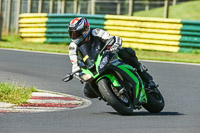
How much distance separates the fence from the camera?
24973 mm

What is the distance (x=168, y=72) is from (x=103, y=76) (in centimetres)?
644

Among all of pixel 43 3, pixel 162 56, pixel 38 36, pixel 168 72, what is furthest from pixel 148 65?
pixel 43 3

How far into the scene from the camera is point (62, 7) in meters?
24.4

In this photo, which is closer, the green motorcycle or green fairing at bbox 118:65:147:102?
the green motorcycle

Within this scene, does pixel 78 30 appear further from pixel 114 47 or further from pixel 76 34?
pixel 114 47

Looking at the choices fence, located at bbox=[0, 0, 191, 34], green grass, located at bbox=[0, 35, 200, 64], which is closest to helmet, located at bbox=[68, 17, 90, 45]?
green grass, located at bbox=[0, 35, 200, 64]

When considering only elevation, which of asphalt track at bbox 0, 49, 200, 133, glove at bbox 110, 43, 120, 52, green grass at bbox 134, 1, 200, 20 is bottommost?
asphalt track at bbox 0, 49, 200, 133

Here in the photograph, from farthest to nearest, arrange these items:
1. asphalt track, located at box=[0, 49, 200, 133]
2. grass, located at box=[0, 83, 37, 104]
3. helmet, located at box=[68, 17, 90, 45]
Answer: grass, located at box=[0, 83, 37, 104] < helmet, located at box=[68, 17, 90, 45] < asphalt track, located at box=[0, 49, 200, 133]

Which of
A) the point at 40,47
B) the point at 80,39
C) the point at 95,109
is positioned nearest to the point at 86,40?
the point at 80,39

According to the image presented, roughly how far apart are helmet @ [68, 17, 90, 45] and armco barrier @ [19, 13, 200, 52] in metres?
10.4

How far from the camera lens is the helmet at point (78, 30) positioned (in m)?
7.99

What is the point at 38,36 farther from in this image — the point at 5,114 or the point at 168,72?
the point at 5,114

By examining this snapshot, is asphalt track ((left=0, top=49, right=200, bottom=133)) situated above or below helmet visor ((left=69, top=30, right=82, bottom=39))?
below

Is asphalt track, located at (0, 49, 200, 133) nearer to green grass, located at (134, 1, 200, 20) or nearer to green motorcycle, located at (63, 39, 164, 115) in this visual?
green motorcycle, located at (63, 39, 164, 115)
